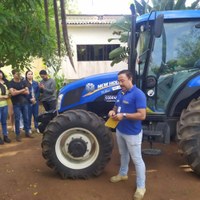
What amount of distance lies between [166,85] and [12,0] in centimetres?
350

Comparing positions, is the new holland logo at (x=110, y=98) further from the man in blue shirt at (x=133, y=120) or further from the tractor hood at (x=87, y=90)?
the man in blue shirt at (x=133, y=120)

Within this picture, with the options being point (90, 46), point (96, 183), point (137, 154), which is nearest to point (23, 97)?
point (96, 183)

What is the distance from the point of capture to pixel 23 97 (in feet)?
26.2

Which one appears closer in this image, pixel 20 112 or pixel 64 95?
pixel 64 95

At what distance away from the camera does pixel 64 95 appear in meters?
6.09

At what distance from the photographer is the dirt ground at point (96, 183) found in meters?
4.59

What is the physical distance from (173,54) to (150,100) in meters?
0.83

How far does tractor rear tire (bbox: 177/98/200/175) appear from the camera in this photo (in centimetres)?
502

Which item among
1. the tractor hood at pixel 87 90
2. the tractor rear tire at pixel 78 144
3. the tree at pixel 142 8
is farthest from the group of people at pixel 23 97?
the tree at pixel 142 8

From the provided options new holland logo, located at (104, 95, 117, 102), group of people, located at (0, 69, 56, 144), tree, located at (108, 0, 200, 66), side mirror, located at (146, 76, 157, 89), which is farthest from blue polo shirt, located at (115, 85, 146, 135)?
tree, located at (108, 0, 200, 66)

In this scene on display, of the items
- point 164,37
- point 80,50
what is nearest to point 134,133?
point 164,37

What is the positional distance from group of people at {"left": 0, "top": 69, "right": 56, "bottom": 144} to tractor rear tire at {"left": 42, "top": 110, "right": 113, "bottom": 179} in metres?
2.50

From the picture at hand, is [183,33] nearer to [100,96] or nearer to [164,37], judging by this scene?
[164,37]

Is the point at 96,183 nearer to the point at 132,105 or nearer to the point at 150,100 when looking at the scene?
the point at 132,105
